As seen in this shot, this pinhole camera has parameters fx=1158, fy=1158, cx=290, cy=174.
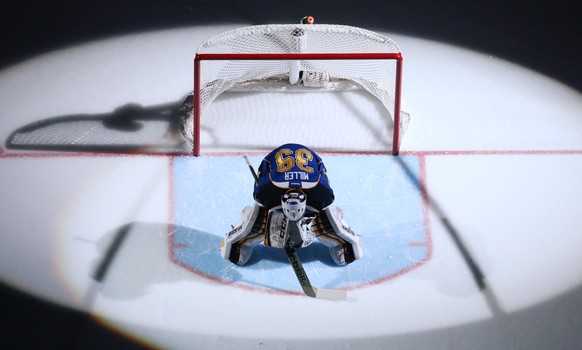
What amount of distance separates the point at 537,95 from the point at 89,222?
2.88 meters

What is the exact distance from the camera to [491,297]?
19.0 ft

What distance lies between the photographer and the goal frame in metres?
6.39

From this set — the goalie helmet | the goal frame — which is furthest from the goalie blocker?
the goal frame

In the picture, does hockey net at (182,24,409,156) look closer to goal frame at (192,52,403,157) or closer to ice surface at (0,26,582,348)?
goal frame at (192,52,403,157)

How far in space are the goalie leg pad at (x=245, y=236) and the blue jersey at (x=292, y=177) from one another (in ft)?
0.49

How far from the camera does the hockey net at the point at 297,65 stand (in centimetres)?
648

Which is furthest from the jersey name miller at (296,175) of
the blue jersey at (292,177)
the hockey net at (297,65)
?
the hockey net at (297,65)

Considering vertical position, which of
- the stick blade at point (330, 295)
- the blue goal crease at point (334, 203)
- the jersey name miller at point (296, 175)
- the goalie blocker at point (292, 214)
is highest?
the jersey name miller at point (296, 175)

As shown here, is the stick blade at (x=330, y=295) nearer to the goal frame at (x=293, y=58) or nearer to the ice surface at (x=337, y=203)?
the ice surface at (x=337, y=203)

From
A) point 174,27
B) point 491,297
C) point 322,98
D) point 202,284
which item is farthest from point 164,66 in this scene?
point 491,297

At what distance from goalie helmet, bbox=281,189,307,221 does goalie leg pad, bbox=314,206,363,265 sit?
296 mm

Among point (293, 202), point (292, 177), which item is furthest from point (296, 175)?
point (293, 202)

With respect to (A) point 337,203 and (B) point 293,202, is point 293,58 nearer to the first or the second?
(A) point 337,203

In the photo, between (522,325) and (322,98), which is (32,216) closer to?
(322,98)
